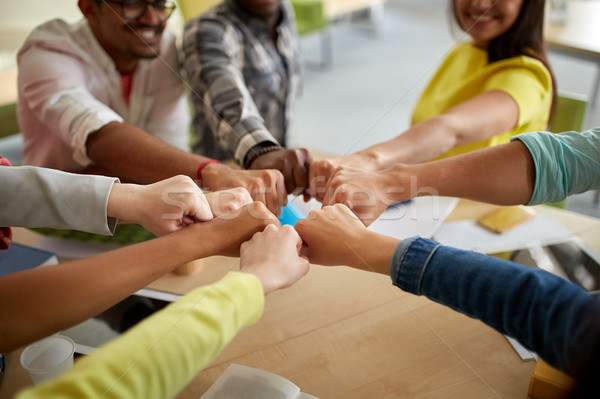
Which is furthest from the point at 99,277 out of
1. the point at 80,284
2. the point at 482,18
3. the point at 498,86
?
the point at 482,18

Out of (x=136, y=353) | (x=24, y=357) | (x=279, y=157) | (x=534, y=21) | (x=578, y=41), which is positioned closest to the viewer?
(x=136, y=353)

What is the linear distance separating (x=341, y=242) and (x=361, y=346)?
135 mm

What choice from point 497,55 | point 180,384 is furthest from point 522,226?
point 180,384

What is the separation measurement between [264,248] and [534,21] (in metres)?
0.76

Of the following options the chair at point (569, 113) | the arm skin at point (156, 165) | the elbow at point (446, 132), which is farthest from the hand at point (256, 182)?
the chair at point (569, 113)

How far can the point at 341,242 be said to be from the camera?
0.59 metres

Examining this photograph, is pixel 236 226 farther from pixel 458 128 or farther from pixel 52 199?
pixel 458 128

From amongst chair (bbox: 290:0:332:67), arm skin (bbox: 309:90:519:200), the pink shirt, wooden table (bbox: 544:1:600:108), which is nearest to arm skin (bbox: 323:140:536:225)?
arm skin (bbox: 309:90:519:200)

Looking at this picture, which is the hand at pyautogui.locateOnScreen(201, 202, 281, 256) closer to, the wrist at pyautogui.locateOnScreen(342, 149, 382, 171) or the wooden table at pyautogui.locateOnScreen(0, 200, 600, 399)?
the wooden table at pyautogui.locateOnScreen(0, 200, 600, 399)

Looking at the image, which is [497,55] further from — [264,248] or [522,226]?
[264,248]

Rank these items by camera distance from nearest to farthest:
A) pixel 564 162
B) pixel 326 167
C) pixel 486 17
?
pixel 564 162 → pixel 326 167 → pixel 486 17

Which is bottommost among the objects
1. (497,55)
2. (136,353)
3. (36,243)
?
(36,243)

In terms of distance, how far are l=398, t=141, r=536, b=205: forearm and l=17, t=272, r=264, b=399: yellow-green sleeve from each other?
0.36m

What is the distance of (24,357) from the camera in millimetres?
532
